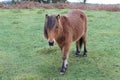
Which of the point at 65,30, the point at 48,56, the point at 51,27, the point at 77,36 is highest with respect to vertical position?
the point at 51,27

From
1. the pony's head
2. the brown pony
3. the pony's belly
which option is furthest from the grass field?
the pony's head

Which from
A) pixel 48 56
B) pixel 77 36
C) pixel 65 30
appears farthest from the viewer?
pixel 48 56

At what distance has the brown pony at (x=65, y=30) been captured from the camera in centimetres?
621

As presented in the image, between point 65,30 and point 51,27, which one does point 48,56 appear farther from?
point 51,27

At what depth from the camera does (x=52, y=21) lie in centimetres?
621

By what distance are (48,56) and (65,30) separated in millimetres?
1681

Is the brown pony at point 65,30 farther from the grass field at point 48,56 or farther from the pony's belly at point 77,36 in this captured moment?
the grass field at point 48,56

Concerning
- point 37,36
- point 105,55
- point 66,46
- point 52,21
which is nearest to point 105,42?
point 105,55

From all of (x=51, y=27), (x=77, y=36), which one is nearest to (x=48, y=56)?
(x=77, y=36)

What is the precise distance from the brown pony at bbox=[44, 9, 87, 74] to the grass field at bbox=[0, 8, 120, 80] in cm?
40

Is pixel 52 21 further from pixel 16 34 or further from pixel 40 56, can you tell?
pixel 16 34

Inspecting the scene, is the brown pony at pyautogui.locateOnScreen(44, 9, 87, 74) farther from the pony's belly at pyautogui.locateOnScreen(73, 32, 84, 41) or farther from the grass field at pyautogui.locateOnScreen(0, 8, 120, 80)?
the grass field at pyautogui.locateOnScreen(0, 8, 120, 80)

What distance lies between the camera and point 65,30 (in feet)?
22.9

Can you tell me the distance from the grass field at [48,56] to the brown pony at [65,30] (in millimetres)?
397
